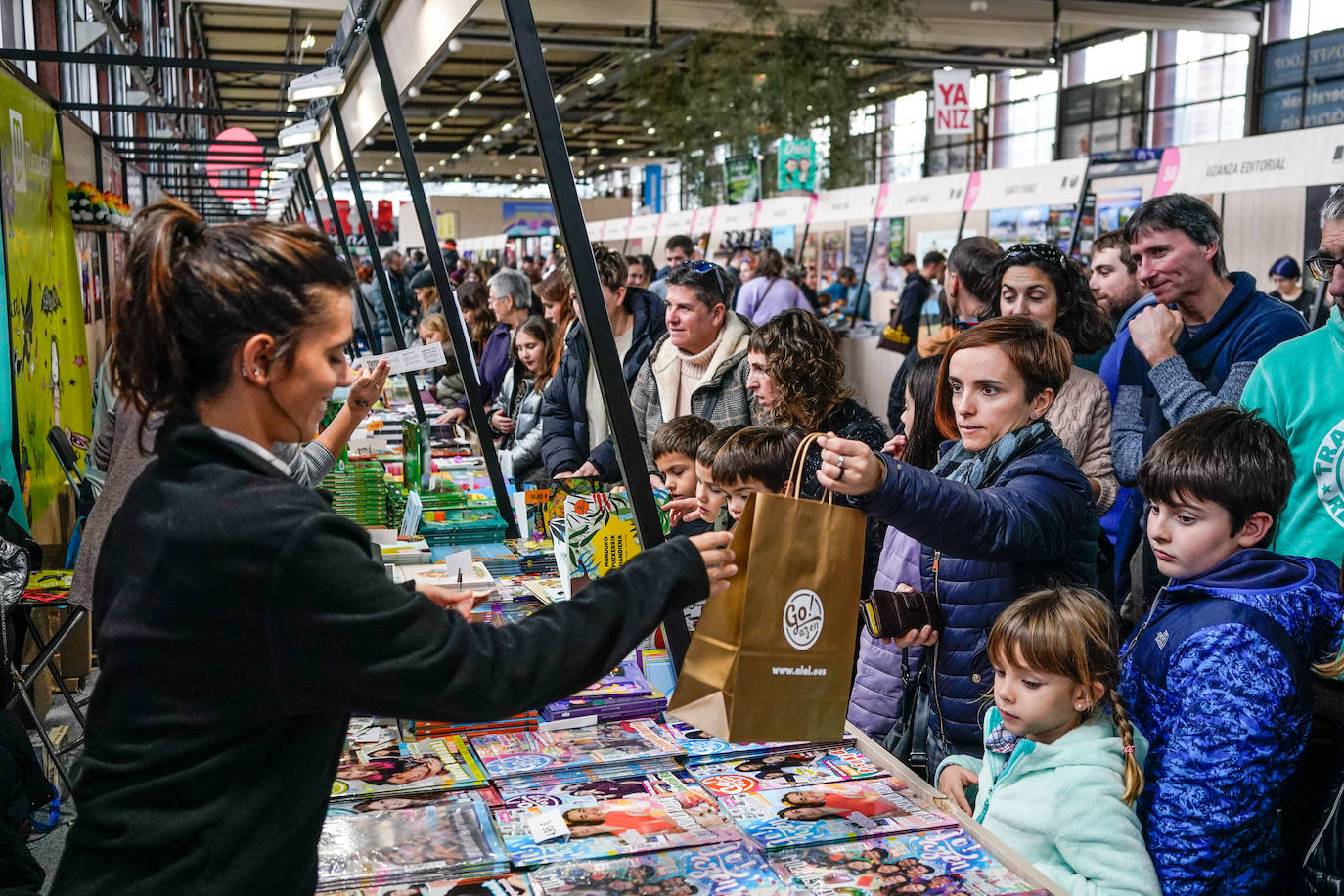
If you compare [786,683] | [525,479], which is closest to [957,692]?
[786,683]

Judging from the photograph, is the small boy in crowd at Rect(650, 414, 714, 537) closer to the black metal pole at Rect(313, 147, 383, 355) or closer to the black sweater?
the black sweater

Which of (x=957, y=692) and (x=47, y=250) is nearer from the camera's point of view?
(x=957, y=692)

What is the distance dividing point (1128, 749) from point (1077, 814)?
141 millimetres

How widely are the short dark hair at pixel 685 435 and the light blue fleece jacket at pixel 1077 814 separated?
1535 mm

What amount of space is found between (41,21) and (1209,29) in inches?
651

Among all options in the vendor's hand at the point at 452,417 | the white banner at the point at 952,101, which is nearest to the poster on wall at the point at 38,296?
the vendor's hand at the point at 452,417

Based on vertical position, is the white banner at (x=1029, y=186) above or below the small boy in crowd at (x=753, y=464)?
above

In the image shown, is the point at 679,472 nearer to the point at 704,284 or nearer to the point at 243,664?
the point at 704,284

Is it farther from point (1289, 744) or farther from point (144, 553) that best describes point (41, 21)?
point (1289, 744)

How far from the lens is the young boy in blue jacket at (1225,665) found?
1772 mm

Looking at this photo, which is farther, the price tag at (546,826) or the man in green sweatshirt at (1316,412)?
the man in green sweatshirt at (1316,412)

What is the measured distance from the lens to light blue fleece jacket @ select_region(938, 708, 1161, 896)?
1729 mm

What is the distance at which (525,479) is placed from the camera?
5031 mm

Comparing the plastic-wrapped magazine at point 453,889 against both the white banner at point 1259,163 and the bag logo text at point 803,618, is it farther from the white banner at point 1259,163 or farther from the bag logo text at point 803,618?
the white banner at point 1259,163
